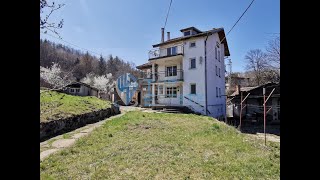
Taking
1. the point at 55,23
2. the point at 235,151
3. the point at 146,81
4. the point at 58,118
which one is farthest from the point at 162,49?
the point at 55,23

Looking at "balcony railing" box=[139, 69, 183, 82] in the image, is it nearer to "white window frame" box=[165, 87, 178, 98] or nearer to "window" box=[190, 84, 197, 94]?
"white window frame" box=[165, 87, 178, 98]

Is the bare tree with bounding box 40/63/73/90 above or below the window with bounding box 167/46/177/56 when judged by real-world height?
below

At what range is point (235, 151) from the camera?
663 cm

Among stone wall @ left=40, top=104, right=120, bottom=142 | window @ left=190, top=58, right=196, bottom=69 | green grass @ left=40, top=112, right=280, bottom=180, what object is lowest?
green grass @ left=40, top=112, right=280, bottom=180

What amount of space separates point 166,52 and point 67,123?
16077 mm

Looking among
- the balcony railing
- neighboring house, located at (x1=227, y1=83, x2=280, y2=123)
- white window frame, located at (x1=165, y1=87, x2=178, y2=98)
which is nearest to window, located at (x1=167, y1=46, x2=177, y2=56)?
the balcony railing

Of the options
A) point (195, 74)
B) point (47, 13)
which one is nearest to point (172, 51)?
point (195, 74)

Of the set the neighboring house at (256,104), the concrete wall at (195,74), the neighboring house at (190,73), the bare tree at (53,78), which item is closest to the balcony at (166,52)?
the neighboring house at (190,73)

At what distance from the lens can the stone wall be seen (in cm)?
876

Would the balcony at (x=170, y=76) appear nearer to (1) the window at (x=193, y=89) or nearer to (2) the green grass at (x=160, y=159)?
(1) the window at (x=193, y=89)

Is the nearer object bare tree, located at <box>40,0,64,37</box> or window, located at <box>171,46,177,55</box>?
bare tree, located at <box>40,0,64,37</box>

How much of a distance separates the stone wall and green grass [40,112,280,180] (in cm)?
212
